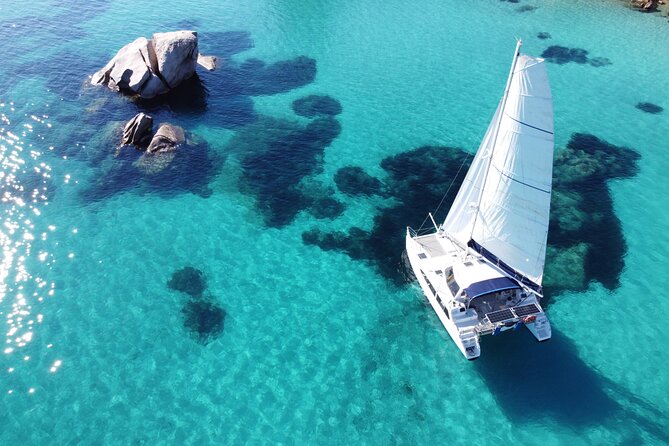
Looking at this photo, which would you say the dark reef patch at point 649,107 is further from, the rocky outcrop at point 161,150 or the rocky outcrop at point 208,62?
the rocky outcrop at point 208,62

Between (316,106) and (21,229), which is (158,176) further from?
(316,106)

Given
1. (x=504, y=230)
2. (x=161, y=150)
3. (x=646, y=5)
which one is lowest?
(x=161, y=150)

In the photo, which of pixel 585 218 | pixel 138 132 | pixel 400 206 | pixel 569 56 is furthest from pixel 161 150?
pixel 569 56

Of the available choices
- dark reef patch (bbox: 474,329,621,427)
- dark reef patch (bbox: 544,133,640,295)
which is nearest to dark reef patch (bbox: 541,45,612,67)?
dark reef patch (bbox: 544,133,640,295)

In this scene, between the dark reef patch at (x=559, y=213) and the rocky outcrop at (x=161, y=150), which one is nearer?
the dark reef patch at (x=559, y=213)

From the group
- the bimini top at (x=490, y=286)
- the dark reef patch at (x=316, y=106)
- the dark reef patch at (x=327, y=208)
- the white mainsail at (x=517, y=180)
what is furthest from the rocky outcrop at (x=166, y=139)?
the bimini top at (x=490, y=286)

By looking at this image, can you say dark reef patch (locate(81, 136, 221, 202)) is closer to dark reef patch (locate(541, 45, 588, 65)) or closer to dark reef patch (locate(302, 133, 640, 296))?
dark reef patch (locate(302, 133, 640, 296))
